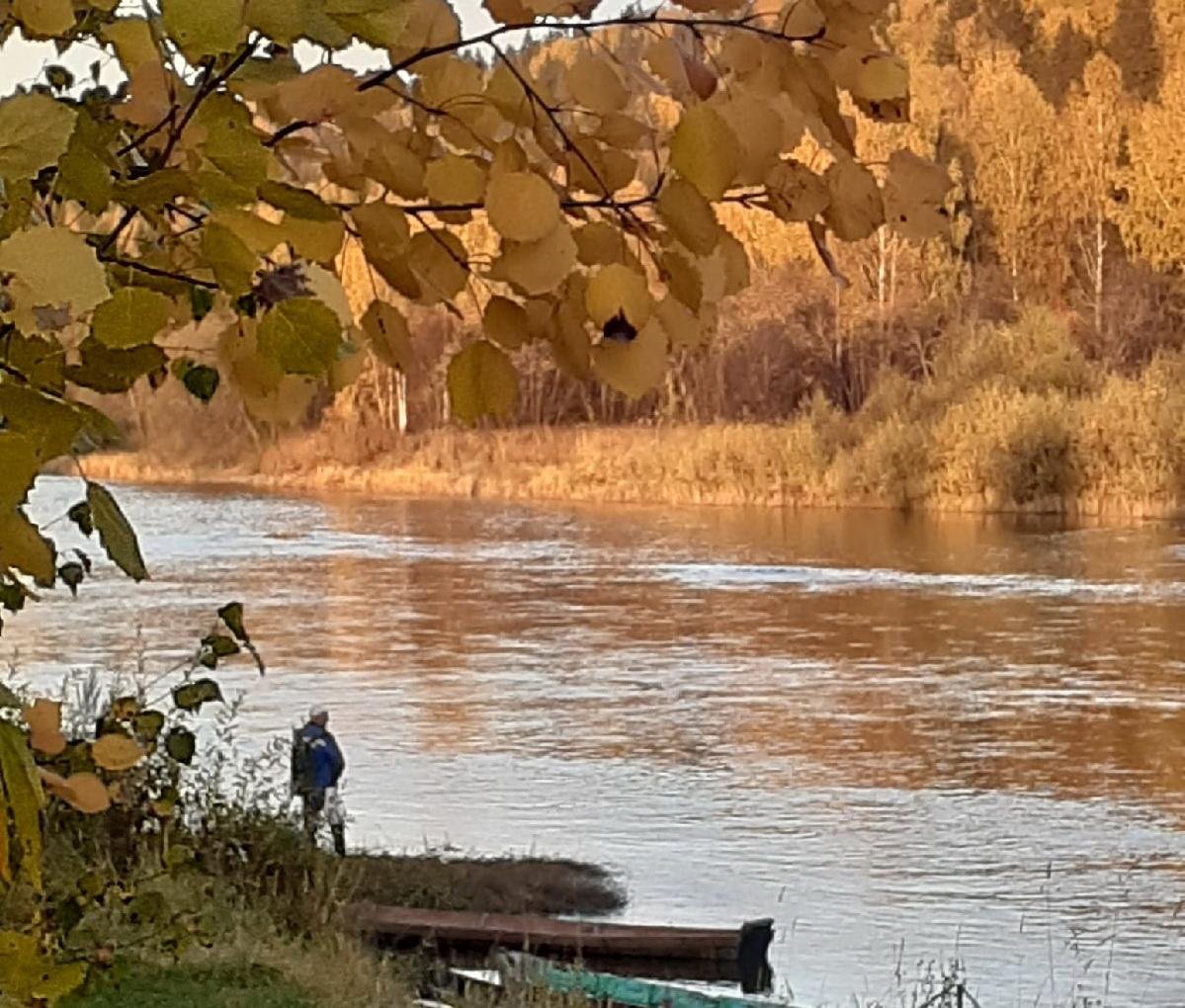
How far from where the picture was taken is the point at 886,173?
123cm

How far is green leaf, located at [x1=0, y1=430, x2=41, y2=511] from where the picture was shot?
81 cm

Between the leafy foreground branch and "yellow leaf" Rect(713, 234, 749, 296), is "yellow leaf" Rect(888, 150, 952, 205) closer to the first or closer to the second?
"yellow leaf" Rect(713, 234, 749, 296)

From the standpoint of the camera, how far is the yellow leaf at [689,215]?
1090 millimetres

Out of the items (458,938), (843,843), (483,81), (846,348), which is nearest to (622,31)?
(483,81)

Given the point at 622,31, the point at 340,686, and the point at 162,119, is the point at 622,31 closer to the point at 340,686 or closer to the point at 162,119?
the point at 162,119

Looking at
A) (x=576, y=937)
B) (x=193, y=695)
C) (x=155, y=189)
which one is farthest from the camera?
(x=576, y=937)

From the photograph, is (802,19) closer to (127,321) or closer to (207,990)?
(127,321)

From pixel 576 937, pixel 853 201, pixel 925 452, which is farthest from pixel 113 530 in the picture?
pixel 925 452

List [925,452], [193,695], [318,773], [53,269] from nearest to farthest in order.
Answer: [53,269] → [193,695] → [318,773] → [925,452]

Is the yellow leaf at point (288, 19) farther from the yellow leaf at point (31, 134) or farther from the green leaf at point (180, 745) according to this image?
the green leaf at point (180, 745)

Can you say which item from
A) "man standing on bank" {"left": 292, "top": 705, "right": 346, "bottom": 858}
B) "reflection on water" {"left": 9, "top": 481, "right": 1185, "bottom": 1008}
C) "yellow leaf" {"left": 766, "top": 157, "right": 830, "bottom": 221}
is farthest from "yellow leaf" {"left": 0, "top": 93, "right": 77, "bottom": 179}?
"man standing on bank" {"left": 292, "top": 705, "right": 346, "bottom": 858}

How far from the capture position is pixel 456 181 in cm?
110

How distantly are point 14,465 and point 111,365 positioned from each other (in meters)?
0.39

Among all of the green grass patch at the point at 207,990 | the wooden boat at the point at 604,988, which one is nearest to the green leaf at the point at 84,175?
the green grass patch at the point at 207,990
